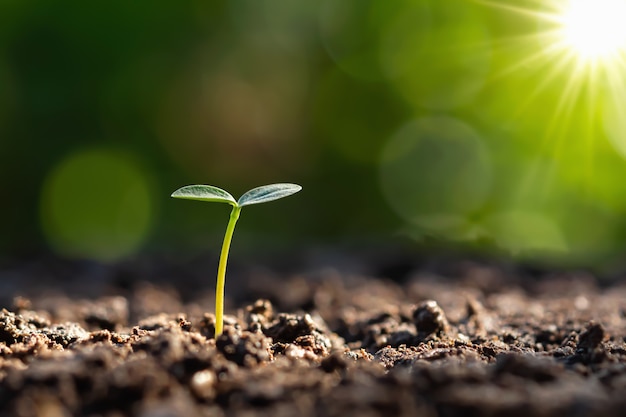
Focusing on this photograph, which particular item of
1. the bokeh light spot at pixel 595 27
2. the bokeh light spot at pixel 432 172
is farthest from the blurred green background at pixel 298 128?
the bokeh light spot at pixel 595 27

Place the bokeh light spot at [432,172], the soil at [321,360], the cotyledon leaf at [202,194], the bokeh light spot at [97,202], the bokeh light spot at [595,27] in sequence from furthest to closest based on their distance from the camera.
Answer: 1. the bokeh light spot at [97,202]
2. the bokeh light spot at [432,172]
3. the bokeh light spot at [595,27]
4. the cotyledon leaf at [202,194]
5. the soil at [321,360]

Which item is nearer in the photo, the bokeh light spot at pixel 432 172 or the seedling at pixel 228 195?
the seedling at pixel 228 195

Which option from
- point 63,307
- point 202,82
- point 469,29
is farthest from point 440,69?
point 63,307

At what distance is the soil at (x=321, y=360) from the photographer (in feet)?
3.19

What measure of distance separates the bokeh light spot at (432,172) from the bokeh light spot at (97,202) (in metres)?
2.61

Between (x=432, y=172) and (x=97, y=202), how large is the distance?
368 centimetres

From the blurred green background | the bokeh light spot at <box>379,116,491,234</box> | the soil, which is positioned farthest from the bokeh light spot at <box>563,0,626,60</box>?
the soil

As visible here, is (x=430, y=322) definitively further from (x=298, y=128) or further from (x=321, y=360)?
(x=298, y=128)

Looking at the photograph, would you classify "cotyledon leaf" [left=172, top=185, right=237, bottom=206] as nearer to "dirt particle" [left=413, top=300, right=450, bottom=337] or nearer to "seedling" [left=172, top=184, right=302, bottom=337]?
"seedling" [left=172, top=184, right=302, bottom=337]

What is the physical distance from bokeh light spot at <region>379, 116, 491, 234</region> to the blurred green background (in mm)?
16

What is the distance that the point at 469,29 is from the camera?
6.13 m

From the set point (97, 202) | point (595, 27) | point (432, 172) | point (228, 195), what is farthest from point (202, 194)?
point (97, 202)

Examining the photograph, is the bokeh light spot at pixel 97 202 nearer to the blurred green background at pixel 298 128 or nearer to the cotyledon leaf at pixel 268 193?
the blurred green background at pixel 298 128

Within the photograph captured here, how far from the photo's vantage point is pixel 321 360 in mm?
1329
